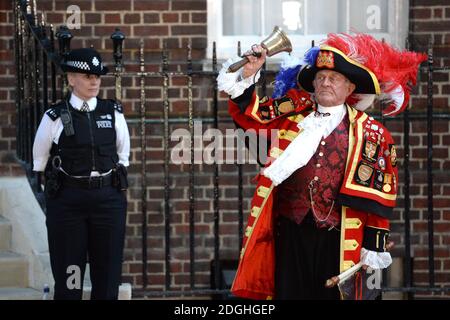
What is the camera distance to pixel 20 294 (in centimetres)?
707

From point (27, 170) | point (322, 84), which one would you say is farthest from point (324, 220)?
point (27, 170)

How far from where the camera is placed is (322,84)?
18.6 ft

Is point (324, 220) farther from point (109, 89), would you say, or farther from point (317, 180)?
point (109, 89)

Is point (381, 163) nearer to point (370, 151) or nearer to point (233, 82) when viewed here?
point (370, 151)

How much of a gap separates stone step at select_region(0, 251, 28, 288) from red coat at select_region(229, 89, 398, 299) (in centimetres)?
194

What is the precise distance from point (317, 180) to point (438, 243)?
9.87ft

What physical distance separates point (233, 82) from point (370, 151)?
30.5 inches

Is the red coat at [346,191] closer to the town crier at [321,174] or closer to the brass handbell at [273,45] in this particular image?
the town crier at [321,174]

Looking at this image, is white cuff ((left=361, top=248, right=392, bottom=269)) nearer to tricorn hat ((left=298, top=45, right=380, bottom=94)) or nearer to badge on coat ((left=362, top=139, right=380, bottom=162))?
badge on coat ((left=362, top=139, right=380, bottom=162))

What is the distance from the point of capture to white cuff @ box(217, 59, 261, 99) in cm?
565

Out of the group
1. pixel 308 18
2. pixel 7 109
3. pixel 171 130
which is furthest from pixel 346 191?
pixel 7 109

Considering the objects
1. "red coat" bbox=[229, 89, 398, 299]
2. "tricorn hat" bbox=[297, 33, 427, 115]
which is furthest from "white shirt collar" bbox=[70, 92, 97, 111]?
"tricorn hat" bbox=[297, 33, 427, 115]

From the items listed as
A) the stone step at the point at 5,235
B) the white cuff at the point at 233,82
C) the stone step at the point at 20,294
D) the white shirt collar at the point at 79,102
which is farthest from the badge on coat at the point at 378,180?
the stone step at the point at 5,235

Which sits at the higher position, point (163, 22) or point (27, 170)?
point (163, 22)
